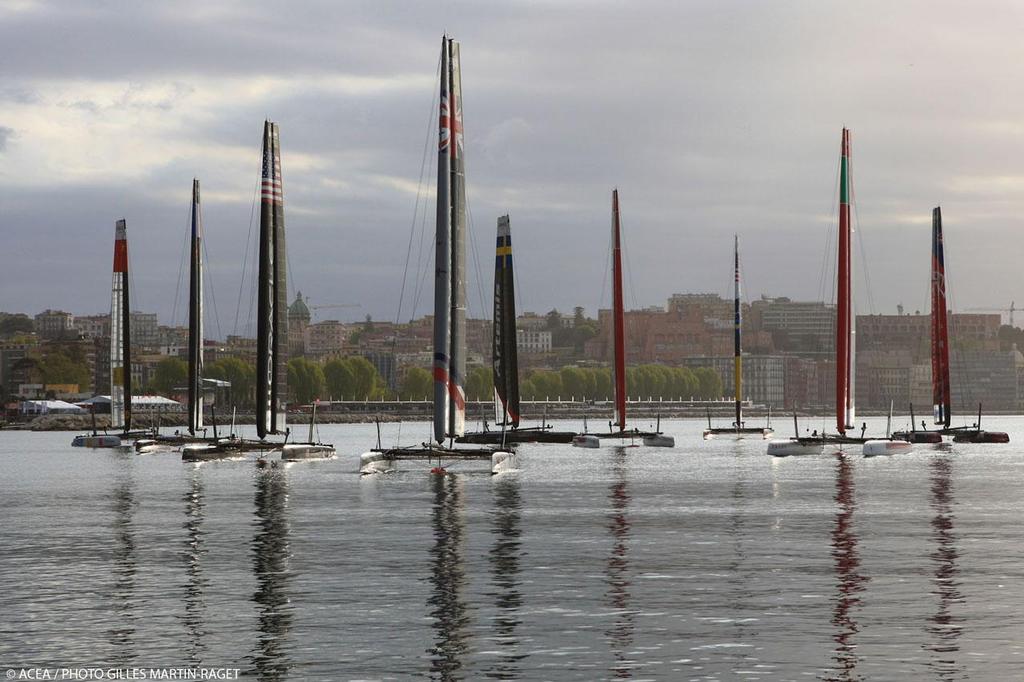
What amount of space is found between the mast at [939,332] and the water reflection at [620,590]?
56.3m

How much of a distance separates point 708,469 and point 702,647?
69.0 metres

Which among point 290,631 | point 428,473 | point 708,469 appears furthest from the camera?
point 708,469

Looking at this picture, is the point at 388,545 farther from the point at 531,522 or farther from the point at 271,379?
the point at 271,379

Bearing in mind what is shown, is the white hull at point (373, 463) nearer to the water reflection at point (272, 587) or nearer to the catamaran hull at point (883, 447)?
the water reflection at point (272, 587)

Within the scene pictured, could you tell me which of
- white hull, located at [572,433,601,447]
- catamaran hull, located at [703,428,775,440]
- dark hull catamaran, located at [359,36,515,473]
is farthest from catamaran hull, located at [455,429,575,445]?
catamaran hull, located at [703,428,775,440]

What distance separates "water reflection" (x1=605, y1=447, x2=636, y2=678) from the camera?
975 inches

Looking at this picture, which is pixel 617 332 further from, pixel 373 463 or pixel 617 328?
pixel 373 463

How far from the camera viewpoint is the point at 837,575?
35.2 metres

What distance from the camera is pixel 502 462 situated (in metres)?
76.9

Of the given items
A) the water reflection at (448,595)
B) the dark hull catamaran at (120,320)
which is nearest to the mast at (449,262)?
the water reflection at (448,595)

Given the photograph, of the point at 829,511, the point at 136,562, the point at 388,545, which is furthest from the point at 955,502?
the point at 136,562

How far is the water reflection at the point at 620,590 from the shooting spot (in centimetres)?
2477

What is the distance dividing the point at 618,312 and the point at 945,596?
3365 inches

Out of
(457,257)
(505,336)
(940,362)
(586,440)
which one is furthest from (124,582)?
(940,362)
